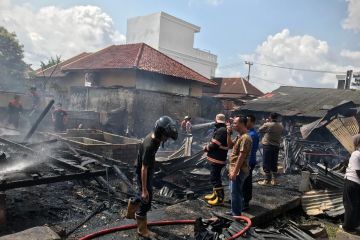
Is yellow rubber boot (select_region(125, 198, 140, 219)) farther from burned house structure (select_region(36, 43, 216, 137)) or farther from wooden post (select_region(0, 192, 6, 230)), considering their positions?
burned house structure (select_region(36, 43, 216, 137))

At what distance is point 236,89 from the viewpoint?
31.8 meters

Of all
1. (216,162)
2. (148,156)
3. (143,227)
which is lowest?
(143,227)

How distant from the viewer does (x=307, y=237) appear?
4.99 meters

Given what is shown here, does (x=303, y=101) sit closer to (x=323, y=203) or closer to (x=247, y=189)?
(x=323, y=203)

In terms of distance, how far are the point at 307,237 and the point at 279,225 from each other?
725 mm

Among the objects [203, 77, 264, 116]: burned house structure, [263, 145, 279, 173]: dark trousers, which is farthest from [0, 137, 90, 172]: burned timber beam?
[203, 77, 264, 116]: burned house structure

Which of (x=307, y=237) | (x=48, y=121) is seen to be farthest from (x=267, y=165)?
(x=48, y=121)

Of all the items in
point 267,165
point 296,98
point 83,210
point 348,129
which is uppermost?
point 296,98

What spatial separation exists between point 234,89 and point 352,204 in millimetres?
27454

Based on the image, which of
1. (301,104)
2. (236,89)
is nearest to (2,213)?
(301,104)

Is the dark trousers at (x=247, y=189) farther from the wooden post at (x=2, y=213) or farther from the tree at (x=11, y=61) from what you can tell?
the tree at (x=11, y=61)

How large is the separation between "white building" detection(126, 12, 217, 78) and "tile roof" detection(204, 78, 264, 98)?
803 centimetres

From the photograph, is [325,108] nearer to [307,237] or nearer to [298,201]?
[298,201]

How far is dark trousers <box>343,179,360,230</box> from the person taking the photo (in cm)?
509
